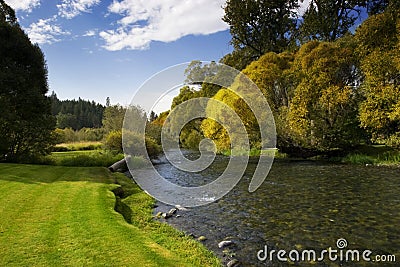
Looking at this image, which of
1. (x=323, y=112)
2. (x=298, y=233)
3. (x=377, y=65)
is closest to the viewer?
(x=298, y=233)

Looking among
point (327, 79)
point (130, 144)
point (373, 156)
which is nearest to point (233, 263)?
point (327, 79)

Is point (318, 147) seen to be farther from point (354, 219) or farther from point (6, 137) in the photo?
point (6, 137)

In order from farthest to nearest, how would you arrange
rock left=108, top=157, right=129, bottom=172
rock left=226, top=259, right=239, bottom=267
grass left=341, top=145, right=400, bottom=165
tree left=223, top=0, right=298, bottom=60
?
tree left=223, top=0, right=298, bottom=60, rock left=108, top=157, right=129, bottom=172, grass left=341, top=145, right=400, bottom=165, rock left=226, top=259, right=239, bottom=267

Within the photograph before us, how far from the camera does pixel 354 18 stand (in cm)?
2880

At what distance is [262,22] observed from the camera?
33.7 m

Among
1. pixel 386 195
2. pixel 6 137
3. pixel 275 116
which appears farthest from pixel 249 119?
pixel 6 137

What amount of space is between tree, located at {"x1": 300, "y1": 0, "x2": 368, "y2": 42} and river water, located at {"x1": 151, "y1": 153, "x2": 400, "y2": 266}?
19950 millimetres

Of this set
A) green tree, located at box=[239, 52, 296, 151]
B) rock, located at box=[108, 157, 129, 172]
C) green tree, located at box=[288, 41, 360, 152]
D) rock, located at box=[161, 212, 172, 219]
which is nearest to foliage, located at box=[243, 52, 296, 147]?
green tree, located at box=[239, 52, 296, 151]

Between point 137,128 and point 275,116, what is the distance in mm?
15177

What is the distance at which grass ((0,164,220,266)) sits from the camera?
511 cm

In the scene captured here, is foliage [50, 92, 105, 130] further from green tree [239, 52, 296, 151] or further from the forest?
green tree [239, 52, 296, 151]

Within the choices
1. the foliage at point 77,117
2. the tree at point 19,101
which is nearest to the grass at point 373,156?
the tree at point 19,101

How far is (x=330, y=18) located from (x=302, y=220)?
26.7 meters

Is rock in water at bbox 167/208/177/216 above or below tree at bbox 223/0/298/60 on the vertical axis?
below
